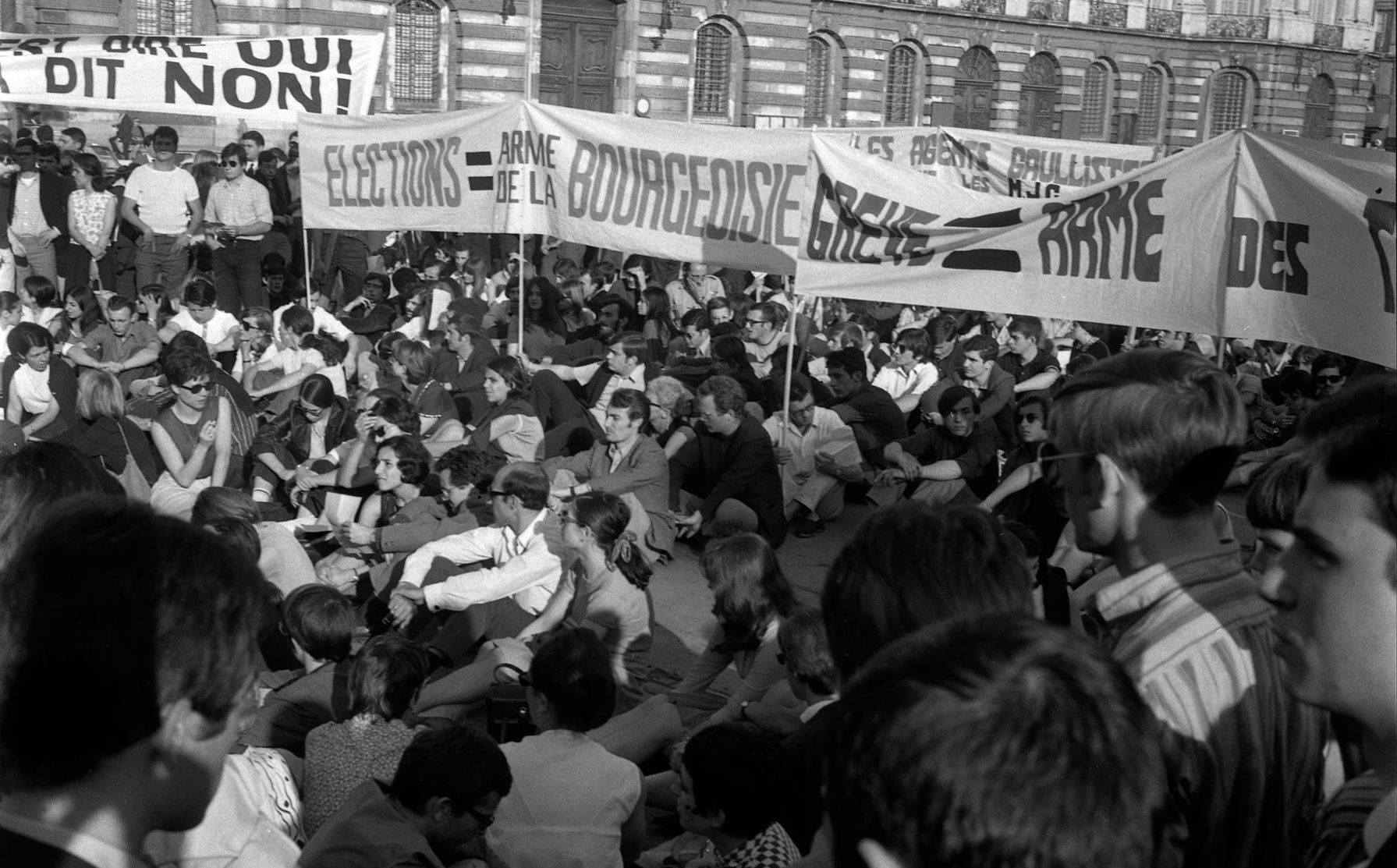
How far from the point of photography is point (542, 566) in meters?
6.21

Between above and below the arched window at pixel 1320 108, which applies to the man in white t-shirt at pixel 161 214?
below

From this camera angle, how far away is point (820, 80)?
129ft

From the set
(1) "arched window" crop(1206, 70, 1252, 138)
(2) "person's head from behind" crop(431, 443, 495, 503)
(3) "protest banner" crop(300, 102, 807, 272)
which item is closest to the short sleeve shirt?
(3) "protest banner" crop(300, 102, 807, 272)

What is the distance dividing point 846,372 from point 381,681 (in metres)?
5.87

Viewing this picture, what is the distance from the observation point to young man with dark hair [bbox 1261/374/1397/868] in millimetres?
1780

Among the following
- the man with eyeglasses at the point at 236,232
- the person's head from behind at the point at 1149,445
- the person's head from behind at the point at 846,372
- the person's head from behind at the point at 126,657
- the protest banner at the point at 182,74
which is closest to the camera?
the person's head from behind at the point at 126,657

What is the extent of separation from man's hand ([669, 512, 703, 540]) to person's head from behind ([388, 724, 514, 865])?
14.1 ft

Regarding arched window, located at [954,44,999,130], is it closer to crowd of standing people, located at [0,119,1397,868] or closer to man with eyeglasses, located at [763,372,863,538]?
crowd of standing people, located at [0,119,1397,868]

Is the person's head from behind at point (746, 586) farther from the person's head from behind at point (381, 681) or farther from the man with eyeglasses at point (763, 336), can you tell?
the man with eyeglasses at point (763, 336)

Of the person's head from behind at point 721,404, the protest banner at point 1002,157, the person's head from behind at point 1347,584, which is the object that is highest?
the protest banner at point 1002,157

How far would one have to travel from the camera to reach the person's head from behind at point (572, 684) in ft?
13.9

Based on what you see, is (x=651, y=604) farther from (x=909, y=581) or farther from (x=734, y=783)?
(x=909, y=581)

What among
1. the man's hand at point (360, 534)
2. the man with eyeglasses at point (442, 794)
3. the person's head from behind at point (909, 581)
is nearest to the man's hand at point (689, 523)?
the man's hand at point (360, 534)

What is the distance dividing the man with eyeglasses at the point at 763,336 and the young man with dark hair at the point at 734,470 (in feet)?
6.63
